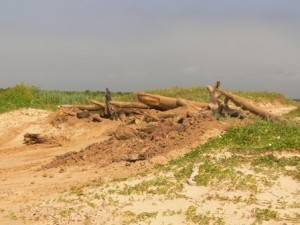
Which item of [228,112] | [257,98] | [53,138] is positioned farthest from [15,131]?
[257,98]

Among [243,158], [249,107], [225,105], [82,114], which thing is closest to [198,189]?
[243,158]

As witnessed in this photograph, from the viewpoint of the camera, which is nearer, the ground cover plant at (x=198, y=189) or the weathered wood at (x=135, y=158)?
the ground cover plant at (x=198, y=189)

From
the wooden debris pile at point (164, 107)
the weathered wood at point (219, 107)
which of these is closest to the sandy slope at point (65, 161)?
the wooden debris pile at point (164, 107)

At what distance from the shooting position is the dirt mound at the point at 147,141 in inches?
405

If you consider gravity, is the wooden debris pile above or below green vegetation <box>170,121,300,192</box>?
above

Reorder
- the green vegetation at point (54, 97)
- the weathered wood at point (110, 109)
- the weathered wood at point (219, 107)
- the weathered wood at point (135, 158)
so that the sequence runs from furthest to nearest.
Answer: the green vegetation at point (54, 97)
the weathered wood at point (110, 109)
the weathered wood at point (219, 107)
the weathered wood at point (135, 158)

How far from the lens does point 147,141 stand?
10.9 m

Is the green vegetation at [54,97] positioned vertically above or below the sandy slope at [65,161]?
above

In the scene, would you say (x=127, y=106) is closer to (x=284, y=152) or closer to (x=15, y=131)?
(x=15, y=131)

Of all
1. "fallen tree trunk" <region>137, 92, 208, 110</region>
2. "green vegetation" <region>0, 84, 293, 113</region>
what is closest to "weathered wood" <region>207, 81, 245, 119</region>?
"fallen tree trunk" <region>137, 92, 208, 110</region>

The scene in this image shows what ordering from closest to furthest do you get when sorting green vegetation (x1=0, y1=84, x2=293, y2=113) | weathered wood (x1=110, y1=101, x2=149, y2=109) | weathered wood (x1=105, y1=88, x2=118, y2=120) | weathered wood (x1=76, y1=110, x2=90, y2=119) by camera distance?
weathered wood (x1=110, y1=101, x2=149, y2=109)
weathered wood (x1=105, y1=88, x2=118, y2=120)
weathered wood (x1=76, y1=110, x2=90, y2=119)
green vegetation (x1=0, y1=84, x2=293, y2=113)

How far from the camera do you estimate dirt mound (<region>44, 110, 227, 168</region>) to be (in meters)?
10.3

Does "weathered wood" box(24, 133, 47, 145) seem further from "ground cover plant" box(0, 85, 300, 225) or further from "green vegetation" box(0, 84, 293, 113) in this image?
"green vegetation" box(0, 84, 293, 113)

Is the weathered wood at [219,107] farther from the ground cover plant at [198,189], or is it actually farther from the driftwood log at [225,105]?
the ground cover plant at [198,189]
